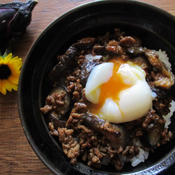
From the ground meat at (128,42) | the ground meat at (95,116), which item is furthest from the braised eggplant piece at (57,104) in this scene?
the ground meat at (128,42)

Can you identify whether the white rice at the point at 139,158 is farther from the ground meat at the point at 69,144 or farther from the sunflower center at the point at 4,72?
the sunflower center at the point at 4,72

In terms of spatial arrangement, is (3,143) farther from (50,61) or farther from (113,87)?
(113,87)

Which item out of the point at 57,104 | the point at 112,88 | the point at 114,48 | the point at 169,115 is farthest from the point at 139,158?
the point at 114,48

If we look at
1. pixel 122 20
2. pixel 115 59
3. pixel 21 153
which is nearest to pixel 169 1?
pixel 122 20

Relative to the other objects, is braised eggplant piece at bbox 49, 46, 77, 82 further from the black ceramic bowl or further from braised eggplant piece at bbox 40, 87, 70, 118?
braised eggplant piece at bbox 40, 87, 70, 118

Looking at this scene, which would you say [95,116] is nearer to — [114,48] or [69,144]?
[69,144]

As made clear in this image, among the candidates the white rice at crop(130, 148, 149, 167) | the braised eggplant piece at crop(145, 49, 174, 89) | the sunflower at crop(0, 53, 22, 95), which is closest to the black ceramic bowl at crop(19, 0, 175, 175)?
the white rice at crop(130, 148, 149, 167)
